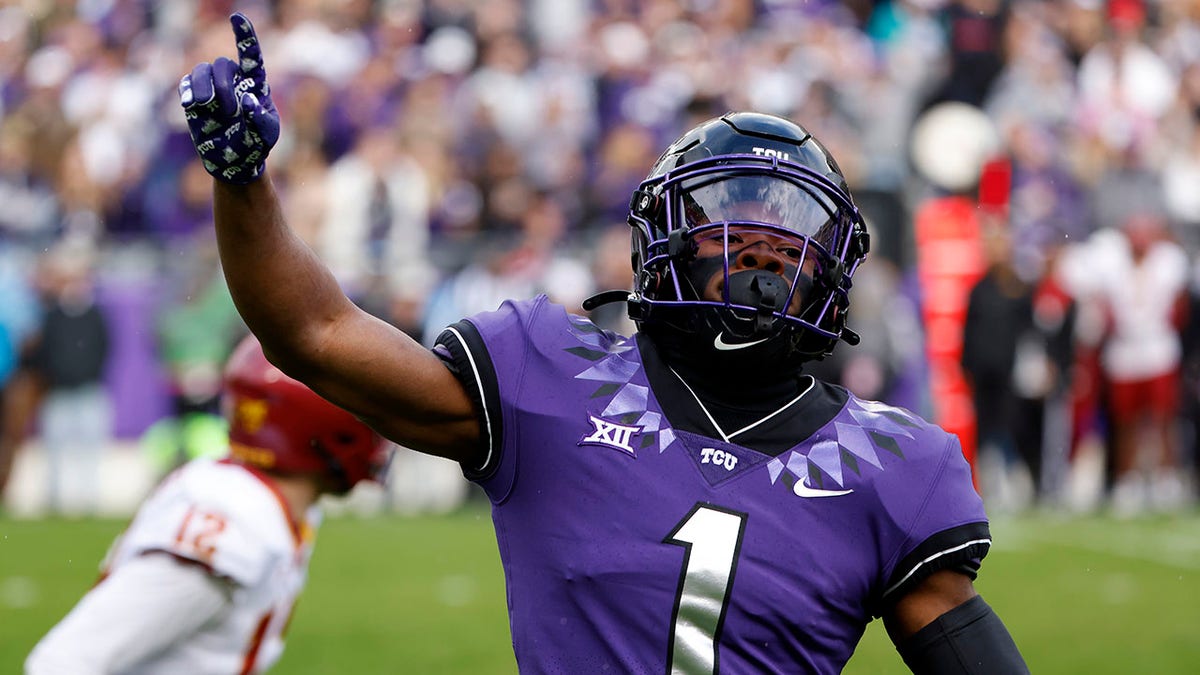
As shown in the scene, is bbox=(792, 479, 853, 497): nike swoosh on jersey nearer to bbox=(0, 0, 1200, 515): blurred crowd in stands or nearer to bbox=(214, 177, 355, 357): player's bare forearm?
bbox=(214, 177, 355, 357): player's bare forearm

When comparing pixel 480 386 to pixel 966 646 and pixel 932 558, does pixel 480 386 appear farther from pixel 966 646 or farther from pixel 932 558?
pixel 966 646

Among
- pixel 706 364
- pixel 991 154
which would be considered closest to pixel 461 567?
pixel 991 154

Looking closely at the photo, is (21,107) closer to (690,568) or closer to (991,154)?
(991,154)

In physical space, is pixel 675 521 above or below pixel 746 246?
below

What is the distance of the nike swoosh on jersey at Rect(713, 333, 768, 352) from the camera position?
2.80 m

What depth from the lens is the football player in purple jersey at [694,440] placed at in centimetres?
263

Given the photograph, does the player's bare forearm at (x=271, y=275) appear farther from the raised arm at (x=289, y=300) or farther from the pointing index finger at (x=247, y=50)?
the pointing index finger at (x=247, y=50)

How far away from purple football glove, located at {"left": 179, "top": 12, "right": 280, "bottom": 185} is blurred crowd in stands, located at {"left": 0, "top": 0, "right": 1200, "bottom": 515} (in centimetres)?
858

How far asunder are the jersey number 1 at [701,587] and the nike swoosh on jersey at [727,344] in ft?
0.99

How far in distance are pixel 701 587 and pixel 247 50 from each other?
1.08 meters

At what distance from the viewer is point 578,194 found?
1228cm

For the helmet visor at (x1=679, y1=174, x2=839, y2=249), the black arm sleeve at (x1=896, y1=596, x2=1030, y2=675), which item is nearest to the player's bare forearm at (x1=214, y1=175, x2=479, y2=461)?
the helmet visor at (x1=679, y1=174, x2=839, y2=249)

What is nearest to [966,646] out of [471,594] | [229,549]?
[229,549]

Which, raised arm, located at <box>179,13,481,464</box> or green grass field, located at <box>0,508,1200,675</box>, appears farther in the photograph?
green grass field, located at <box>0,508,1200,675</box>
